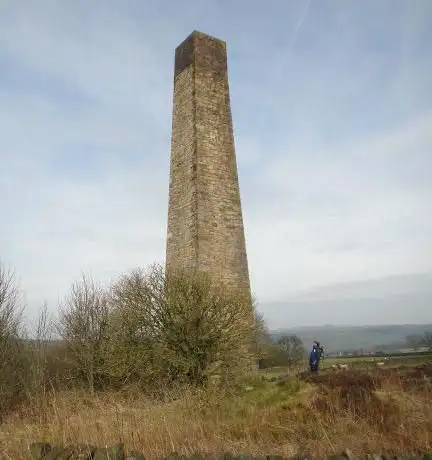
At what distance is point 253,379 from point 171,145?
8631mm

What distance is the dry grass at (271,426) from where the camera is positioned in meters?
5.33

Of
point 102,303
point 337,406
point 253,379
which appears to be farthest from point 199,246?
point 337,406

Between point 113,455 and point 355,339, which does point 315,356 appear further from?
point 355,339

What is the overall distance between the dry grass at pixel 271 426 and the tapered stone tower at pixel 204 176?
606 centimetres

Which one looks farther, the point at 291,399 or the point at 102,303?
the point at 102,303

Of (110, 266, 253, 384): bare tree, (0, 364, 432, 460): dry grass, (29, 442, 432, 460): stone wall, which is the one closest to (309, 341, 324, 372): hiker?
(110, 266, 253, 384): bare tree

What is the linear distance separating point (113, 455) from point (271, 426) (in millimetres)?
3044

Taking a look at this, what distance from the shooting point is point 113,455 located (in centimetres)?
433

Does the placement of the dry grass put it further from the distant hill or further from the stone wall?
the distant hill

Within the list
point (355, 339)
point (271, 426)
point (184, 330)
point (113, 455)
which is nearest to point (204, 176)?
point (184, 330)

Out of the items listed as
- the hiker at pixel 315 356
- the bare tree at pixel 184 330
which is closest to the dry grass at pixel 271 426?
the bare tree at pixel 184 330

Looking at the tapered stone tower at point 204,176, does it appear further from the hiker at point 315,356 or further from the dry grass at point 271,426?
the dry grass at point 271,426

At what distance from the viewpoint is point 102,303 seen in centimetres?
1786

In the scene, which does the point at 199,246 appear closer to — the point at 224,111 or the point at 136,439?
the point at 224,111
